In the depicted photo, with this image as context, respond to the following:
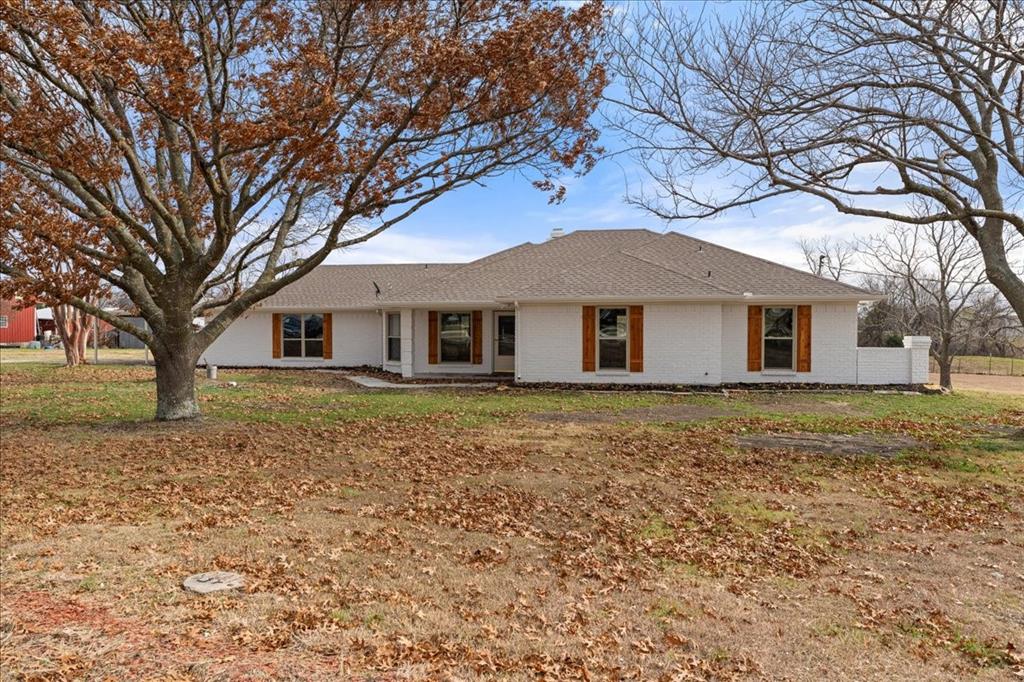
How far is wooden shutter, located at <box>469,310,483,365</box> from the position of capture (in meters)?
20.0

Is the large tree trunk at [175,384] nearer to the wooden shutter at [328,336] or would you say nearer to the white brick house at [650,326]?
the white brick house at [650,326]

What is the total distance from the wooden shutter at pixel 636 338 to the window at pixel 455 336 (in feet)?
18.1

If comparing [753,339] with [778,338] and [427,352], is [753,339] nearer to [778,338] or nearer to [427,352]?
[778,338]

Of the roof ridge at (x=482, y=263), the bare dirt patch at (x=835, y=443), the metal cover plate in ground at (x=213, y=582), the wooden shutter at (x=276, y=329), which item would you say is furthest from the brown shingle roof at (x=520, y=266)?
the metal cover plate in ground at (x=213, y=582)

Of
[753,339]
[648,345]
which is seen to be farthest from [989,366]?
[648,345]

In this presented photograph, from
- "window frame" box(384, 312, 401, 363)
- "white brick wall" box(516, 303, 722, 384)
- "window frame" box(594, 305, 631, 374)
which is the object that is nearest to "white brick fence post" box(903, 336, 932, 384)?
"white brick wall" box(516, 303, 722, 384)

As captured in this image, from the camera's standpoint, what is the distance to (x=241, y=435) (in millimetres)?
10398

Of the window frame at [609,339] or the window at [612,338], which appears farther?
the window at [612,338]

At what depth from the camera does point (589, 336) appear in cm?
1722

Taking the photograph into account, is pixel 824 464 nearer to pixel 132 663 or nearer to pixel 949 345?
pixel 132 663

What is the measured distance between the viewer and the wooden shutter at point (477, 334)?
65.6ft

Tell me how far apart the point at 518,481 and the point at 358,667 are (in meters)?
4.20

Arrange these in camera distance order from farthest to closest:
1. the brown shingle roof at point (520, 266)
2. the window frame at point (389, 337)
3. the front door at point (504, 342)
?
the window frame at point (389, 337) → the front door at point (504, 342) → the brown shingle roof at point (520, 266)

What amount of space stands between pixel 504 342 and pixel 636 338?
4824 mm
